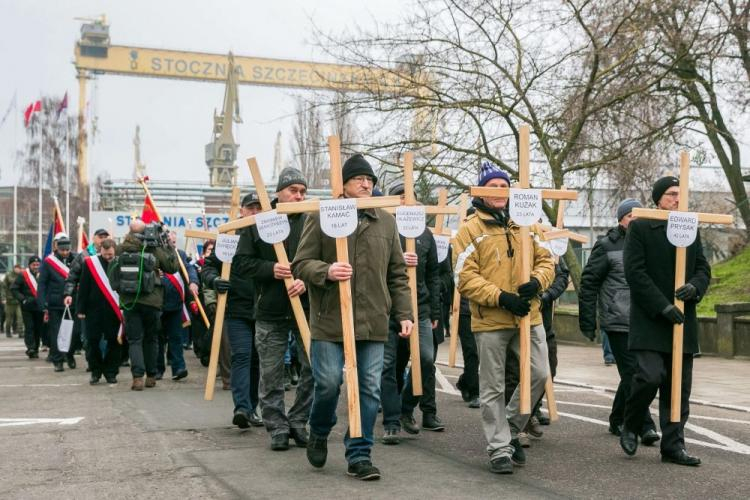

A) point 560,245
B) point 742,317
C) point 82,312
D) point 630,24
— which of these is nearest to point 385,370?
point 560,245

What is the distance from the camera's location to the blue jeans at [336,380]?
22.3ft

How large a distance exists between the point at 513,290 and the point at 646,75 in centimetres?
1359

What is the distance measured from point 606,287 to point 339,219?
3.00 metres

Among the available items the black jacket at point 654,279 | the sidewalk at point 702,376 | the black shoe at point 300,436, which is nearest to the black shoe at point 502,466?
the black jacket at point 654,279

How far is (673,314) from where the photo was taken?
7.22 m

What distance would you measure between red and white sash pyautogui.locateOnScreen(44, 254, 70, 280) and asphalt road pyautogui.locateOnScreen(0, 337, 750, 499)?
6.43 meters

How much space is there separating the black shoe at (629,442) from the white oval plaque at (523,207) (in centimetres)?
161

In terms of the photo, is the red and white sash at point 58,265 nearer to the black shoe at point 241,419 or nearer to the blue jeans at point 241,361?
the blue jeans at point 241,361

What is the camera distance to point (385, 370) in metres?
8.41

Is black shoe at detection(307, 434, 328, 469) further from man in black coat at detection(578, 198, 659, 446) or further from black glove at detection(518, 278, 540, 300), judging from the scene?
man in black coat at detection(578, 198, 659, 446)

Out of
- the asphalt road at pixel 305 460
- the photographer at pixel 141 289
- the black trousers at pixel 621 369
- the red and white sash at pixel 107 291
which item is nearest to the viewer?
the asphalt road at pixel 305 460

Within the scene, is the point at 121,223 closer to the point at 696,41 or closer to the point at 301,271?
the point at 696,41

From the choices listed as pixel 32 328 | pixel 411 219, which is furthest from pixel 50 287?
pixel 411 219

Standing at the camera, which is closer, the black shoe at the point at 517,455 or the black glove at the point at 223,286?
the black shoe at the point at 517,455
